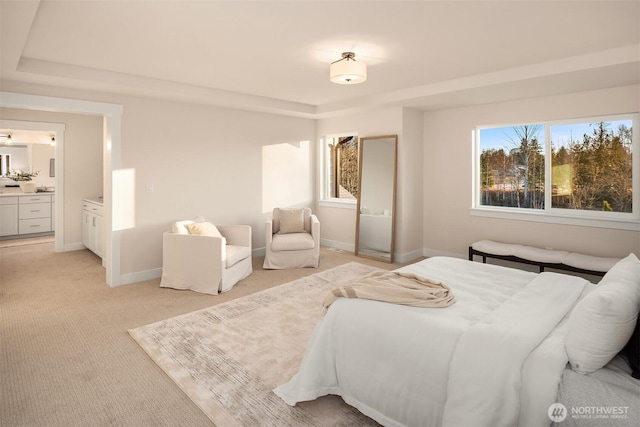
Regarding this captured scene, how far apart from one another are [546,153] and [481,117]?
100 cm

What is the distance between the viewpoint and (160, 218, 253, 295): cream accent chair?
4.24 m

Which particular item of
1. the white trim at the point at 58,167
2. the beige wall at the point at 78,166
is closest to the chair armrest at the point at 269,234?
the beige wall at the point at 78,166

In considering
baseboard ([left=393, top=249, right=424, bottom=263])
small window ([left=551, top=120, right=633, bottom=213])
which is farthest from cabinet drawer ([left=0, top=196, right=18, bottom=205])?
small window ([left=551, top=120, right=633, bottom=213])

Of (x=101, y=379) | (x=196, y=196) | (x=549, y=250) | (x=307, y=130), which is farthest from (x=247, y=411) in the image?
(x=307, y=130)

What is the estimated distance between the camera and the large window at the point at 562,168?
4312 mm

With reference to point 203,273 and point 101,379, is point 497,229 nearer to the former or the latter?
point 203,273

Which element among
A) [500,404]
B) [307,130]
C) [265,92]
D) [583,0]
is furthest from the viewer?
[307,130]

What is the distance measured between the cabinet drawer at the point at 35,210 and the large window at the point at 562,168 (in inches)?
334

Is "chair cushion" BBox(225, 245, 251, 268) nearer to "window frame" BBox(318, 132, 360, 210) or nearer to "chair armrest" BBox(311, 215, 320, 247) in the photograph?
"chair armrest" BBox(311, 215, 320, 247)

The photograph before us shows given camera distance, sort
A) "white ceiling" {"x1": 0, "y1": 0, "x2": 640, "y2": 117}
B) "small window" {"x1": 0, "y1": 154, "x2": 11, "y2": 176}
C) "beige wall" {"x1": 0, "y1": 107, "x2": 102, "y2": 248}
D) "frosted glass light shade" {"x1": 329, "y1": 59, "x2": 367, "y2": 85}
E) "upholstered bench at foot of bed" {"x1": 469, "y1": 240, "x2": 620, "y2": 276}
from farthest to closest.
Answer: "small window" {"x1": 0, "y1": 154, "x2": 11, "y2": 176} → "beige wall" {"x1": 0, "y1": 107, "x2": 102, "y2": 248} → "upholstered bench at foot of bed" {"x1": 469, "y1": 240, "x2": 620, "y2": 276} → "frosted glass light shade" {"x1": 329, "y1": 59, "x2": 367, "y2": 85} → "white ceiling" {"x1": 0, "y1": 0, "x2": 640, "y2": 117}

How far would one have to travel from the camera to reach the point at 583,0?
2.48 m

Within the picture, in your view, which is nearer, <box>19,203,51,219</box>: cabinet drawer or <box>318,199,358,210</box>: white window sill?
<box>318,199,358,210</box>: white window sill

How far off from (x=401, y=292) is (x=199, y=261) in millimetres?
2783

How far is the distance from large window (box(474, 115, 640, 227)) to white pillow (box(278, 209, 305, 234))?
8.78ft
